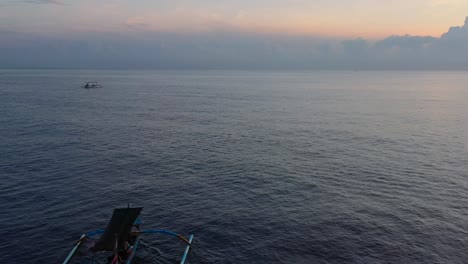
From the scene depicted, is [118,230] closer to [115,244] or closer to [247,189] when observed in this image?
[115,244]

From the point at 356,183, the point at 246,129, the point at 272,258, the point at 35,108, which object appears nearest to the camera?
the point at 272,258

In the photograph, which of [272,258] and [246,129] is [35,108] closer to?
[246,129]

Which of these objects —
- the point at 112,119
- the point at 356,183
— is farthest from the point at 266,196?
the point at 112,119

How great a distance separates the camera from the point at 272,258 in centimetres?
4309

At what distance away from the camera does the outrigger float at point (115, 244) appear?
131ft

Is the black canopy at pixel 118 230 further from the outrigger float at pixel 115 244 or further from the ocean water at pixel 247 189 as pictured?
the ocean water at pixel 247 189

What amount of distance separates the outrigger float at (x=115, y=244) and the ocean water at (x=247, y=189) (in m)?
1.89

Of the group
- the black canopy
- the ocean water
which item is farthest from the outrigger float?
the ocean water

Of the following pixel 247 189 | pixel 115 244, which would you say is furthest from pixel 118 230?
pixel 247 189

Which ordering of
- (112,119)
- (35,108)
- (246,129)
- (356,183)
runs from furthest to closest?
(35,108), (112,119), (246,129), (356,183)

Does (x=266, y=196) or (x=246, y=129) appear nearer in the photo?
(x=266, y=196)

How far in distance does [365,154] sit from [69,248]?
225 ft

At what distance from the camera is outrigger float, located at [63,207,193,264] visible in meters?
39.9

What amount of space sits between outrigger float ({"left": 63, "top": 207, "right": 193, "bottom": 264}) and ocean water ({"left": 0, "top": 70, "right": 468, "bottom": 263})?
1.89 metres
